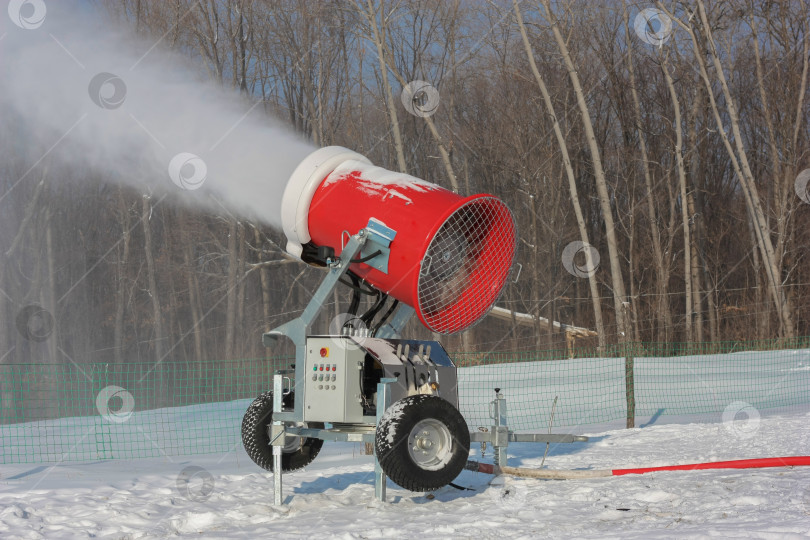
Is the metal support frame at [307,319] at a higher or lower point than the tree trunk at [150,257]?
lower

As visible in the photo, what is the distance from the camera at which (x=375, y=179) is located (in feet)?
17.8

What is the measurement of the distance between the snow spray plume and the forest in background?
0.82 m

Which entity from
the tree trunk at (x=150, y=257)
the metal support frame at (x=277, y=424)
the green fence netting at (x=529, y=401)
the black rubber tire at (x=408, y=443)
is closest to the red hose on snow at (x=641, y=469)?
the black rubber tire at (x=408, y=443)

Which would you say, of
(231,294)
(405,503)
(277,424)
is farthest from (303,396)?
(231,294)

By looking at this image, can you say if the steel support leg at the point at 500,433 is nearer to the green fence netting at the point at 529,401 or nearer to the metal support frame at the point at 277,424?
the metal support frame at the point at 277,424

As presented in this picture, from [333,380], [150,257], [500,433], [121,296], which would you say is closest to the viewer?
[333,380]

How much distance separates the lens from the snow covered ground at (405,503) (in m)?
4.66

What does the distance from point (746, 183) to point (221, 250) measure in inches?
679

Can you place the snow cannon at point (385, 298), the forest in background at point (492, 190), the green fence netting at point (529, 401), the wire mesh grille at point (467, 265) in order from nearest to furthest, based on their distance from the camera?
the snow cannon at point (385, 298) → the wire mesh grille at point (467, 265) → the green fence netting at point (529, 401) → the forest in background at point (492, 190)

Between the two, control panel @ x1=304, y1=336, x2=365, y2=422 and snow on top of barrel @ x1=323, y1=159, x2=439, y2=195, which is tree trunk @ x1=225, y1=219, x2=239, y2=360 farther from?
control panel @ x1=304, y1=336, x2=365, y2=422

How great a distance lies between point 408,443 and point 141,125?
14.7 metres

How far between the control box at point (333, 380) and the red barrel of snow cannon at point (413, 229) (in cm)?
51

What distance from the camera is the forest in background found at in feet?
81.0

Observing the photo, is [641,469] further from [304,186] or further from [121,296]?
[121,296]
